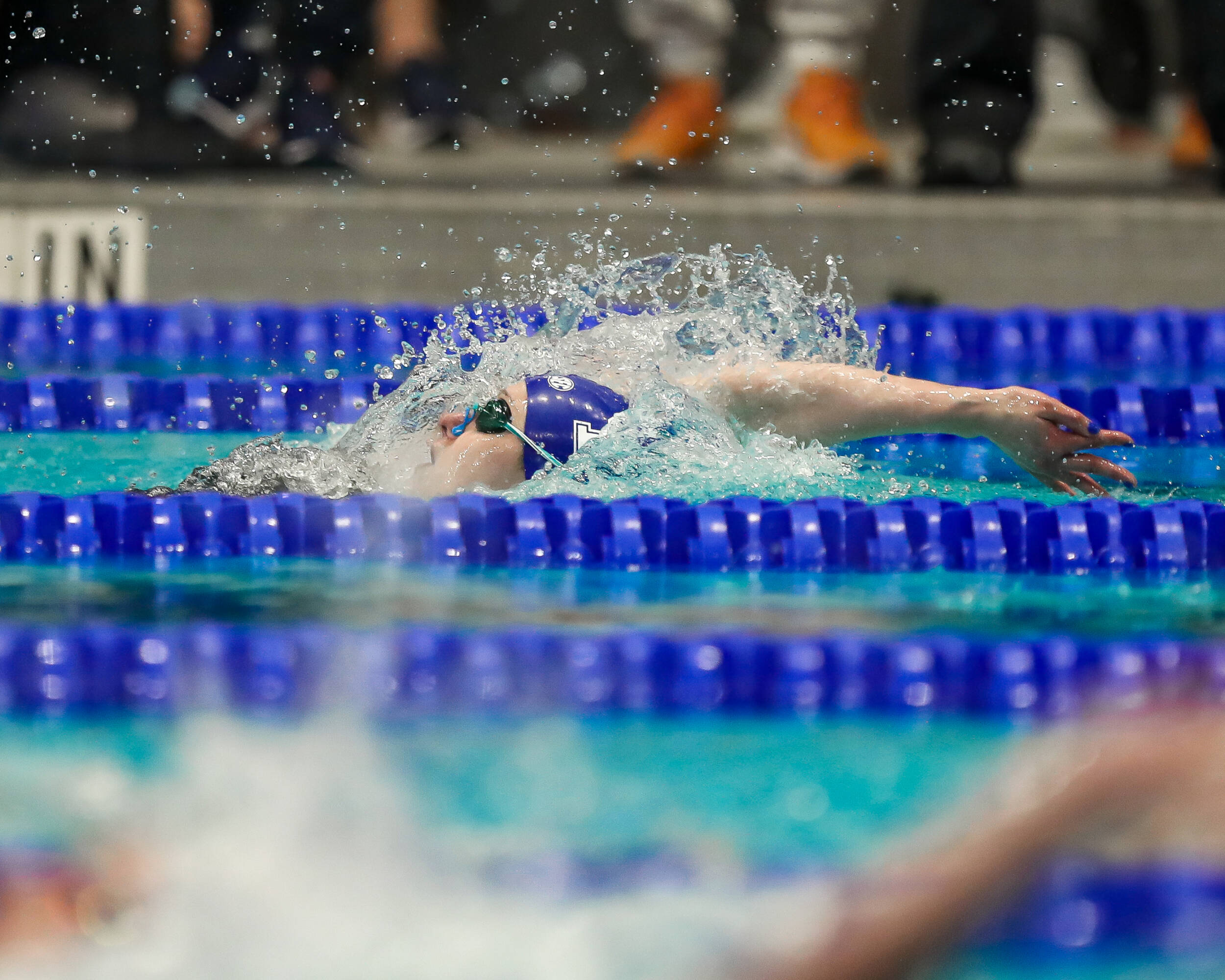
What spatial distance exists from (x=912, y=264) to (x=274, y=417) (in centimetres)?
248

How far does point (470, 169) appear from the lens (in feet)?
23.6

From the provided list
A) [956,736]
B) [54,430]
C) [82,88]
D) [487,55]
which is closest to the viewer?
[956,736]

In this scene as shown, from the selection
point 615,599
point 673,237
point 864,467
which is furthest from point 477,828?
point 673,237

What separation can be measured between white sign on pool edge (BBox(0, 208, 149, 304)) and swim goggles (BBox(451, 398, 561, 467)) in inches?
108

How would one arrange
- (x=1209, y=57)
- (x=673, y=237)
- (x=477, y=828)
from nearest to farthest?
(x=477, y=828)
(x=673, y=237)
(x=1209, y=57)

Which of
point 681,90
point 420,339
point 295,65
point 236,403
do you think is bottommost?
point 236,403

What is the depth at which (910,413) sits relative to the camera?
294 centimetres

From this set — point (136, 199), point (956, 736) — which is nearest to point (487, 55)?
point (136, 199)

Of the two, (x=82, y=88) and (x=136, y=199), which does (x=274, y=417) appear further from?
(x=82, y=88)

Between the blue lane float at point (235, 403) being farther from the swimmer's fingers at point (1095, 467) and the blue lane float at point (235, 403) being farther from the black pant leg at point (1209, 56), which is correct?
the black pant leg at point (1209, 56)

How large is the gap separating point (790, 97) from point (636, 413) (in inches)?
139

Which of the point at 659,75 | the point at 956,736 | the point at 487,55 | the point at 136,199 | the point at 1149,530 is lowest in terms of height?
the point at 956,736

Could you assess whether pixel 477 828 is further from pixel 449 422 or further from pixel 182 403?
pixel 182 403

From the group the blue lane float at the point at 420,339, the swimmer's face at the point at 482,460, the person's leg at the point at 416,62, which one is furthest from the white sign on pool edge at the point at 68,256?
the swimmer's face at the point at 482,460
